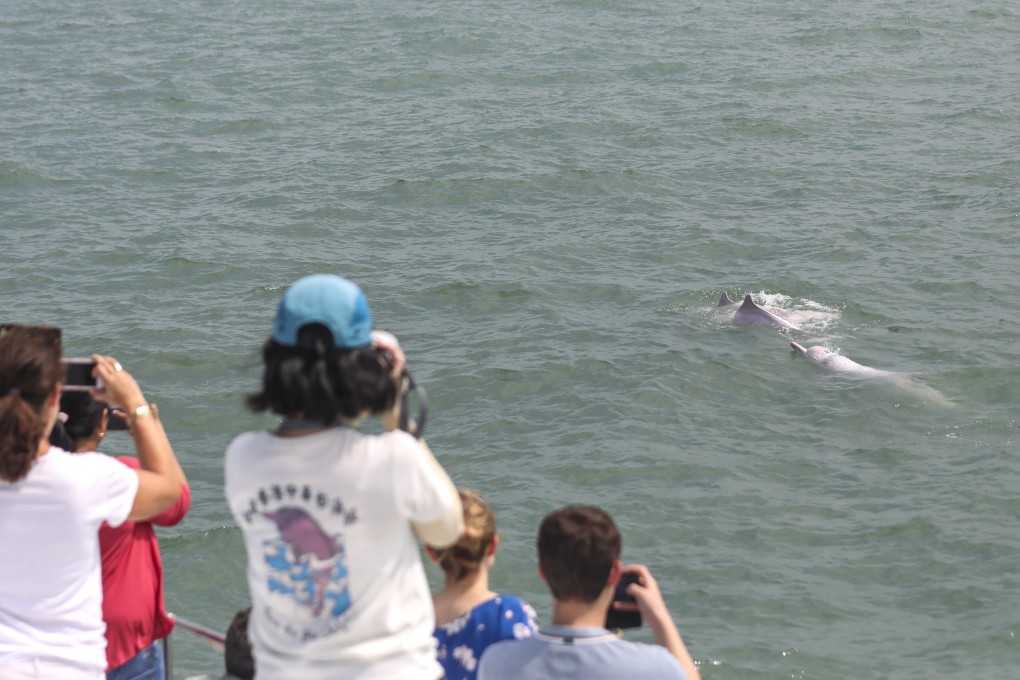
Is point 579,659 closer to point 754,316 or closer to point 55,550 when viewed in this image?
point 55,550

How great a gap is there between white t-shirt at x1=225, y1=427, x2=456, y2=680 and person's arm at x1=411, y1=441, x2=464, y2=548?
0.02 m

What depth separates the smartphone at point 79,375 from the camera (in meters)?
4.55

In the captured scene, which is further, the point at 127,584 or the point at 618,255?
the point at 618,255

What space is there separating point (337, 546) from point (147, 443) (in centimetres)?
105

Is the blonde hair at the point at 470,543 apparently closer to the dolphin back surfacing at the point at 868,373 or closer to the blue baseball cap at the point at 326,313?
the blue baseball cap at the point at 326,313

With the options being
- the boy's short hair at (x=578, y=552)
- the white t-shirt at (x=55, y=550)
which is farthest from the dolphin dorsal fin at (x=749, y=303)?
the white t-shirt at (x=55, y=550)

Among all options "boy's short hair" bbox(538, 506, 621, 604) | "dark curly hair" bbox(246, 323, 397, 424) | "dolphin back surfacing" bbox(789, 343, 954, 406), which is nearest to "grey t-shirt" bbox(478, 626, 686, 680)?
"boy's short hair" bbox(538, 506, 621, 604)

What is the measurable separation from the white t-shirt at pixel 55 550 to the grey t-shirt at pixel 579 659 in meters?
1.34

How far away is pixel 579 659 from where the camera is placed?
4.09 metres

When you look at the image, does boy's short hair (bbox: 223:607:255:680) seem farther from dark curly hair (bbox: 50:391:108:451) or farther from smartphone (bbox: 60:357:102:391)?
smartphone (bbox: 60:357:102:391)

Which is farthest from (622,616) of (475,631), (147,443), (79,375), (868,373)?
(868,373)

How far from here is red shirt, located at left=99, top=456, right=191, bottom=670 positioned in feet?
15.5

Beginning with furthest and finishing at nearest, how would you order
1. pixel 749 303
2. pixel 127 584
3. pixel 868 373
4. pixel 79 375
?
pixel 749 303 < pixel 868 373 < pixel 127 584 < pixel 79 375

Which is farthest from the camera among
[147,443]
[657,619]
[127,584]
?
[127,584]
